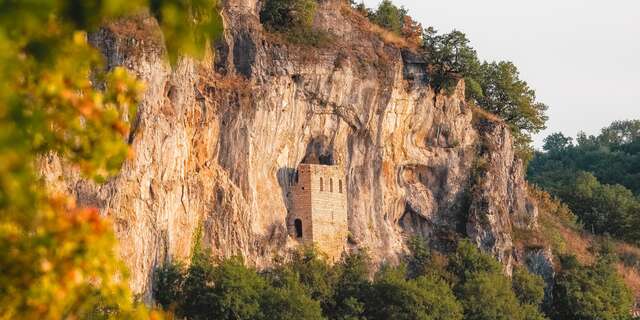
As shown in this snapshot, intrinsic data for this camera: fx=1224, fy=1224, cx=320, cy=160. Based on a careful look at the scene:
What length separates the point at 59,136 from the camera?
780 cm

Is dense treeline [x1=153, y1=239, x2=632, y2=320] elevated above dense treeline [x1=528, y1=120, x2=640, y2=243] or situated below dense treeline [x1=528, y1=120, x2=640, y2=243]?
below

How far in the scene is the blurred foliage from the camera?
6223mm

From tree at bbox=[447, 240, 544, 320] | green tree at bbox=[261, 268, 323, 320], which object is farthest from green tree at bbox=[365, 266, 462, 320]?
green tree at bbox=[261, 268, 323, 320]

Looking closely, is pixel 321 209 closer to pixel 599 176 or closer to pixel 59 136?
pixel 59 136

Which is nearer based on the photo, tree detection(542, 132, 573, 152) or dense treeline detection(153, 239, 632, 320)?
dense treeline detection(153, 239, 632, 320)

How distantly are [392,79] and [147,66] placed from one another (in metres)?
15.8

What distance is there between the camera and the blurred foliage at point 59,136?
20.4 ft

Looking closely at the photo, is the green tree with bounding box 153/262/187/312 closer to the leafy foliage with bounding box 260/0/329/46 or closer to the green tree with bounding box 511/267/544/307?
the leafy foliage with bounding box 260/0/329/46

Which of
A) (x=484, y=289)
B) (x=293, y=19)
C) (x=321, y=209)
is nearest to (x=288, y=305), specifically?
(x=321, y=209)

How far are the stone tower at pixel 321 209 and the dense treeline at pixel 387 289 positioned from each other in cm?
88

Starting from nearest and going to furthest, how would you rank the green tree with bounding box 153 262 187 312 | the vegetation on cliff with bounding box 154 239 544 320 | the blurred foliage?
the blurred foliage, the green tree with bounding box 153 262 187 312, the vegetation on cliff with bounding box 154 239 544 320

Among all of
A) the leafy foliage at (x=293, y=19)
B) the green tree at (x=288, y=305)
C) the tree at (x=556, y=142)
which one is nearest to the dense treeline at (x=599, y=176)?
the tree at (x=556, y=142)

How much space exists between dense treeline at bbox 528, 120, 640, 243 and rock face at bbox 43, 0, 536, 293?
52.9ft

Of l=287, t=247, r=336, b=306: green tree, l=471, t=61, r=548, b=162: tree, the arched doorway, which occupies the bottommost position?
l=287, t=247, r=336, b=306: green tree
